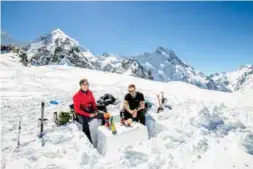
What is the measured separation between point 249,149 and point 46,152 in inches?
196

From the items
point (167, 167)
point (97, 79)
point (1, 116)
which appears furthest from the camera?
point (97, 79)

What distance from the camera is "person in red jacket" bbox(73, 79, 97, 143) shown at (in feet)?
28.2

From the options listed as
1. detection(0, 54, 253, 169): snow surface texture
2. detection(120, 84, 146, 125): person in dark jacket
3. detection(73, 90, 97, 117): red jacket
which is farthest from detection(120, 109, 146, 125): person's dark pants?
detection(73, 90, 97, 117): red jacket

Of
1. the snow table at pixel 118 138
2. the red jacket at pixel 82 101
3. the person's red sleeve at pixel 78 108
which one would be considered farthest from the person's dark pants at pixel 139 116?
the person's red sleeve at pixel 78 108

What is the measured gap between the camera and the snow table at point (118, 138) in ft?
24.7

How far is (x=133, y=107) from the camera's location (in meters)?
9.44

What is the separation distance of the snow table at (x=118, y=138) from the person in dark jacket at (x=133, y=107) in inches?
34.6

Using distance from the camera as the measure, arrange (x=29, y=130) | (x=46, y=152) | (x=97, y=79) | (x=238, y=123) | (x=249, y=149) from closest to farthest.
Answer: (x=46, y=152) < (x=249, y=149) < (x=238, y=123) < (x=29, y=130) < (x=97, y=79)

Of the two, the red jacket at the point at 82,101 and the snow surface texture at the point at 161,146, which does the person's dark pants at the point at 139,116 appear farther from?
the red jacket at the point at 82,101

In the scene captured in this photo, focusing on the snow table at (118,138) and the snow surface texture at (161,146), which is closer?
the snow surface texture at (161,146)

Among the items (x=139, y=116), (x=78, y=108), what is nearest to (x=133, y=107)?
(x=139, y=116)

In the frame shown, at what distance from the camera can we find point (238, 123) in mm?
8797

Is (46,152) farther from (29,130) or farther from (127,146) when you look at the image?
(29,130)

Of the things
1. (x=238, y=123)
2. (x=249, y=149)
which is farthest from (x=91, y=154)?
(x=238, y=123)
